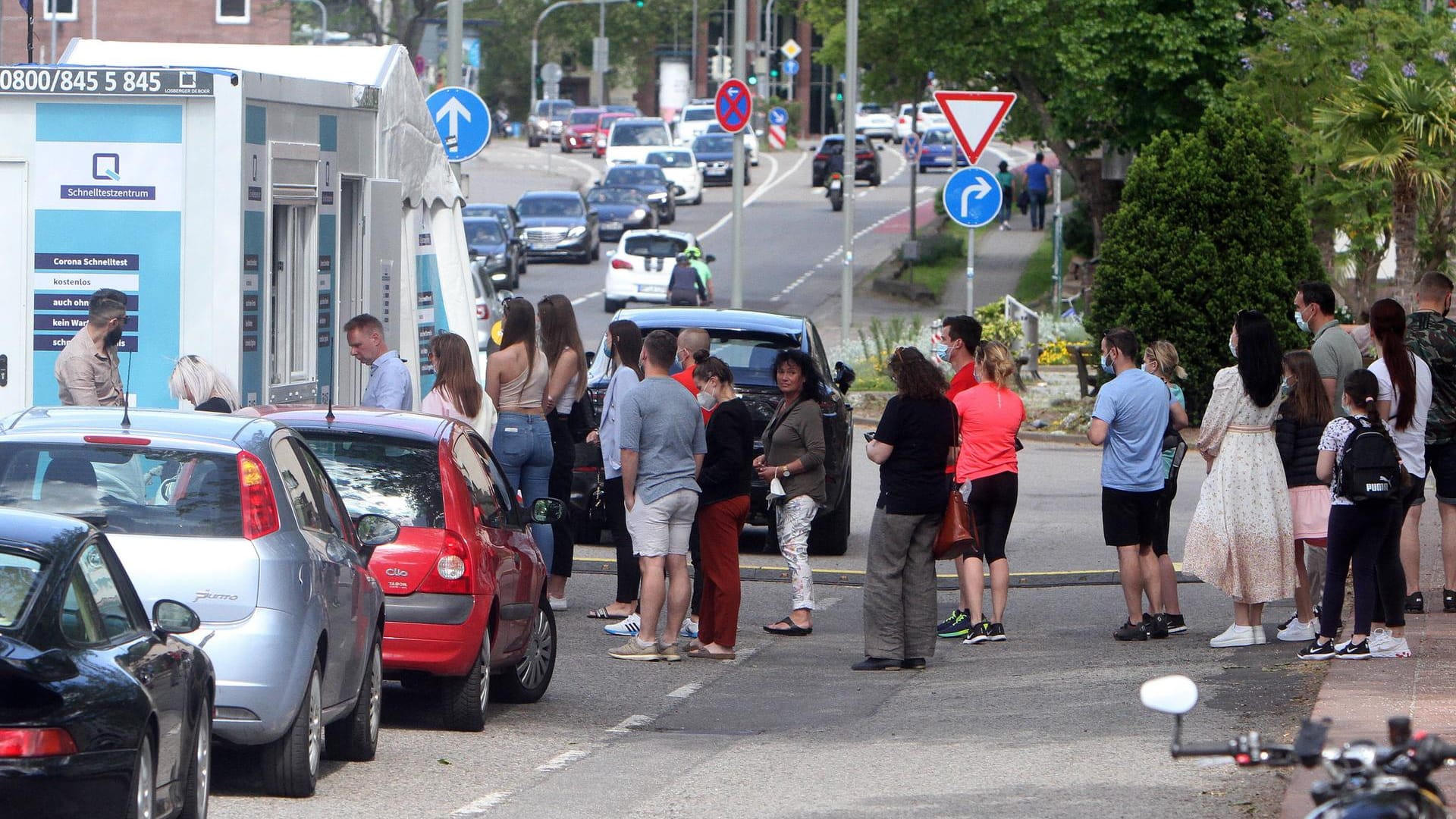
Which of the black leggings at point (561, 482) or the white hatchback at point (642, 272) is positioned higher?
the white hatchback at point (642, 272)

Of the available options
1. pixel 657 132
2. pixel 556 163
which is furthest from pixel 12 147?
pixel 556 163

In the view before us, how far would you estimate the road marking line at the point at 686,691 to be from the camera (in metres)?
10.4

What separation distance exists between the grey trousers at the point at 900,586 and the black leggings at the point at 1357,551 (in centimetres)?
203

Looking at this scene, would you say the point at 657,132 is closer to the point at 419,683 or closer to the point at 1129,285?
the point at 1129,285

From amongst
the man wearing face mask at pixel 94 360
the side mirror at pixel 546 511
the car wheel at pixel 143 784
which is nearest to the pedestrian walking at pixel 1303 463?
the side mirror at pixel 546 511

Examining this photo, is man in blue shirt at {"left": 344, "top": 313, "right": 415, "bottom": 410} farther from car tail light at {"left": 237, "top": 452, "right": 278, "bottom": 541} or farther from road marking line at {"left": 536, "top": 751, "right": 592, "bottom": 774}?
car tail light at {"left": 237, "top": 452, "right": 278, "bottom": 541}

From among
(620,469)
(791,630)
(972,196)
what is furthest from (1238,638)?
(972,196)

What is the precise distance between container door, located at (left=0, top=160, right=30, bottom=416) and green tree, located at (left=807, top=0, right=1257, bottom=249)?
26.2 m

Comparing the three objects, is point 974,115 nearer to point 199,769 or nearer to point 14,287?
point 14,287

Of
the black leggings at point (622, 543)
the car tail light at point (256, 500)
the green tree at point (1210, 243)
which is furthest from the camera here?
the green tree at point (1210, 243)

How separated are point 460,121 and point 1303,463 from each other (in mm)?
9823

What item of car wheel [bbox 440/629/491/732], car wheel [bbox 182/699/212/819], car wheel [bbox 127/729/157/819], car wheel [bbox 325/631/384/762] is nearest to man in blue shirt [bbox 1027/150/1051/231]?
car wheel [bbox 440/629/491/732]

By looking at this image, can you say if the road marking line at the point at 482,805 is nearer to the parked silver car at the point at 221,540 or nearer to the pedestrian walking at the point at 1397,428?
the parked silver car at the point at 221,540

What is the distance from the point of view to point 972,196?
1983 cm
